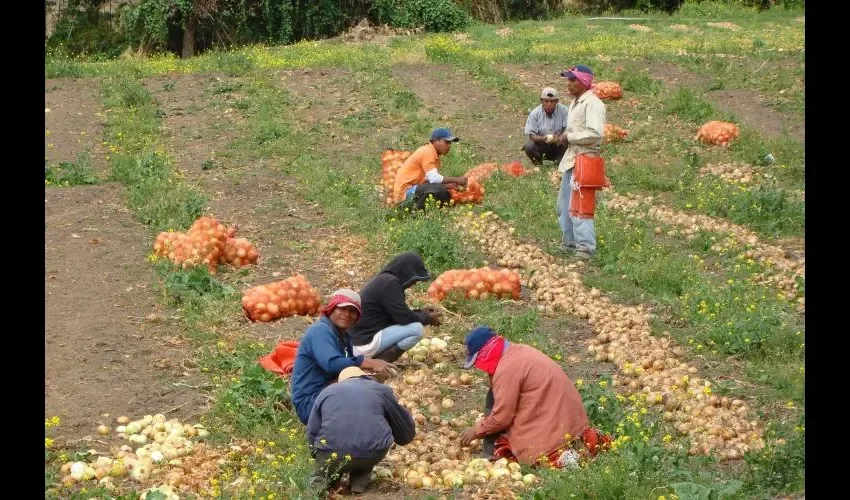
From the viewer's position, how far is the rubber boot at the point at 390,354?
8312mm

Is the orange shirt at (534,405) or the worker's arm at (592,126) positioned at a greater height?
the worker's arm at (592,126)

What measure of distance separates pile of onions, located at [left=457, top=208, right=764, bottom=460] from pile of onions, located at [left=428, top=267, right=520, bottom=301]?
307 mm

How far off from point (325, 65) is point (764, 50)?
28.1 feet

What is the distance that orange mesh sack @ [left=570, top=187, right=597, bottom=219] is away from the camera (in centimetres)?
1040

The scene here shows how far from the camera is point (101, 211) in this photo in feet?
41.6

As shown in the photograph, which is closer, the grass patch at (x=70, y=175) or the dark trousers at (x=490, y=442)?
the dark trousers at (x=490, y=442)

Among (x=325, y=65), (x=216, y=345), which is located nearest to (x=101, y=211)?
(x=216, y=345)

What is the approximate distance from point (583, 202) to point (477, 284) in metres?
1.44

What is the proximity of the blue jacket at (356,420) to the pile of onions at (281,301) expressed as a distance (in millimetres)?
3176

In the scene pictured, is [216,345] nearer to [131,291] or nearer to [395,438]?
[131,291]

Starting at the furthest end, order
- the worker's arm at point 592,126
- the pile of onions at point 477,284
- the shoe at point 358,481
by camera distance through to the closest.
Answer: the worker's arm at point 592,126
the pile of onions at point 477,284
the shoe at point 358,481

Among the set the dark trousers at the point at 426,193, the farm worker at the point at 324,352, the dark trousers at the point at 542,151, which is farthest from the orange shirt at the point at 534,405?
the dark trousers at the point at 542,151

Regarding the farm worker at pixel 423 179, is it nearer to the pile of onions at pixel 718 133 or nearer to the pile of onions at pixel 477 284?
the pile of onions at pixel 477 284

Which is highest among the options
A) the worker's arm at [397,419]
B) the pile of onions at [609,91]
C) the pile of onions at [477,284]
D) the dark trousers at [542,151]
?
the pile of onions at [609,91]
